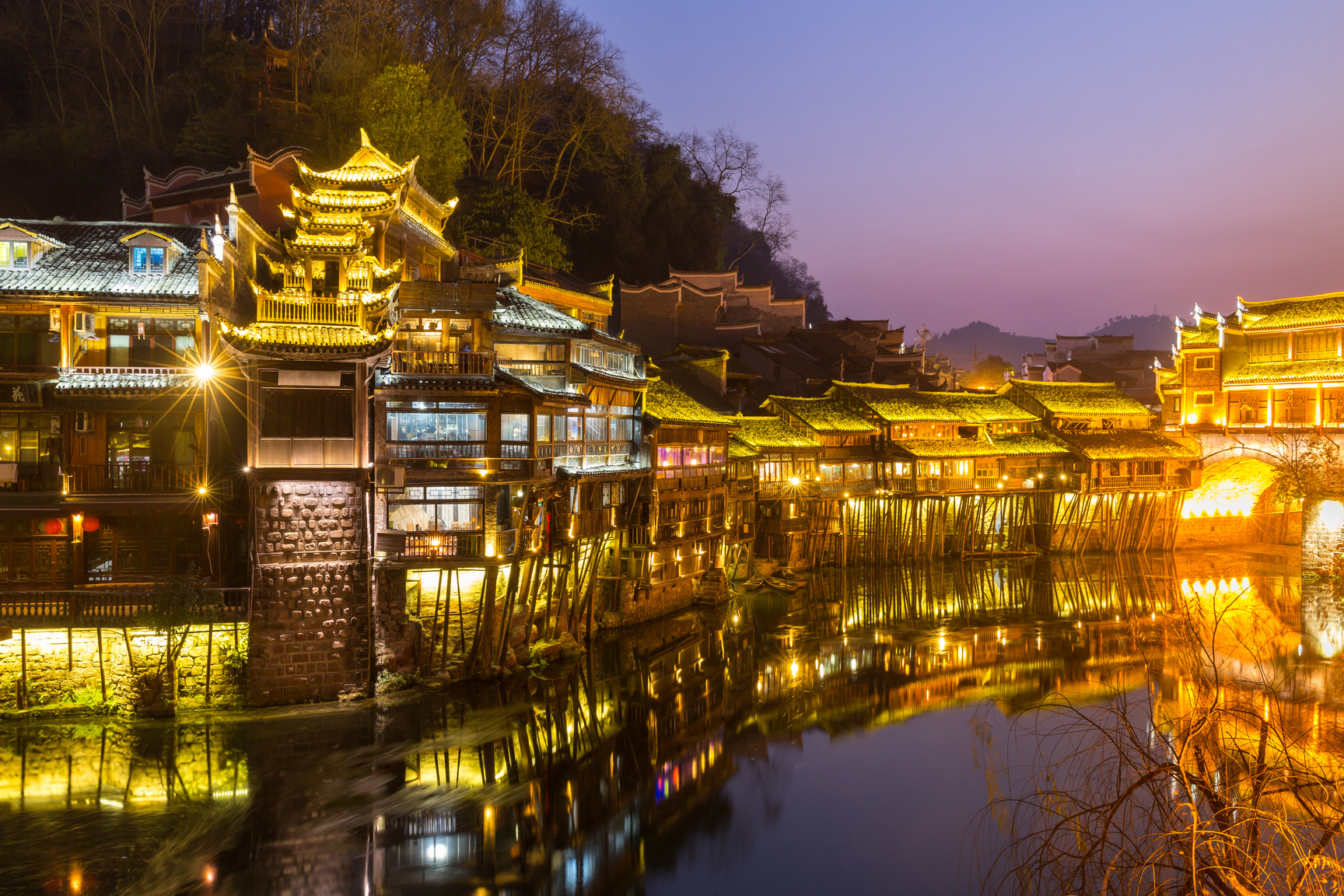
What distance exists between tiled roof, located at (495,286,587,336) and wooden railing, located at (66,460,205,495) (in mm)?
10388

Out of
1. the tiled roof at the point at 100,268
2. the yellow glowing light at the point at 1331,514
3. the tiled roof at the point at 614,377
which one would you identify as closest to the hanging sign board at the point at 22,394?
the tiled roof at the point at 100,268

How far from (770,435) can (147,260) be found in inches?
1160

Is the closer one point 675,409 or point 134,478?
Answer: point 134,478

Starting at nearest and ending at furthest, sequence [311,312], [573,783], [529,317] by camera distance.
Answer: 1. [573,783]
2. [311,312]
3. [529,317]

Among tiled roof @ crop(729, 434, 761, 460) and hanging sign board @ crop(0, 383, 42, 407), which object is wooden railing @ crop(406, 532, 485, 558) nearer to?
hanging sign board @ crop(0, 383, 42, 407)

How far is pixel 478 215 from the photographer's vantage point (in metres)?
42.2

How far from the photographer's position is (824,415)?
4800cm

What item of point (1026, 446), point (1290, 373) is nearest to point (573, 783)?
point (1026, 446)

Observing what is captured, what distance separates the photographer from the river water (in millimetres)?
16391

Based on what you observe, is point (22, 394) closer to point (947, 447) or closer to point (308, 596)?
point (308, 596)

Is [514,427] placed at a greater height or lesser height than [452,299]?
lesser

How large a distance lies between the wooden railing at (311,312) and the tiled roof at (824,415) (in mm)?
28463

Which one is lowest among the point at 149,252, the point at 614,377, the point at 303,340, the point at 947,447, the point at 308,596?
the point at 308,596

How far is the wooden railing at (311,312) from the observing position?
22531 mm
